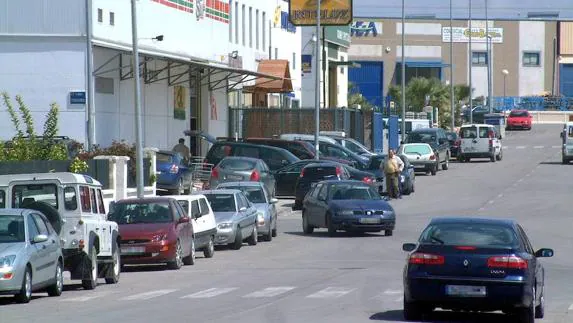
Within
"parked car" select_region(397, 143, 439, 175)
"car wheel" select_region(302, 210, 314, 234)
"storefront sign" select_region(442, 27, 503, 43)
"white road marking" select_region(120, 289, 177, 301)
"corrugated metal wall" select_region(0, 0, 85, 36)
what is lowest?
"car wheel" select_region(302, 210, 314, 234)

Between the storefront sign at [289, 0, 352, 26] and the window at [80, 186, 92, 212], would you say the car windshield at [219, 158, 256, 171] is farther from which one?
the window at [80, 186, 92, 212]

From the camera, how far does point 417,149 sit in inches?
2448

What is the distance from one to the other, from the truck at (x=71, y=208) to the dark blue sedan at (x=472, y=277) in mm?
7370

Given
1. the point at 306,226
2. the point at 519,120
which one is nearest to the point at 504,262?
the point at 306,226

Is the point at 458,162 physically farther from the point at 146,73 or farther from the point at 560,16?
the point at 560,16

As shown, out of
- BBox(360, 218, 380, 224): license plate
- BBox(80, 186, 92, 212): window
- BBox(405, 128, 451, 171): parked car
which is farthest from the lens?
BBox(405, 128, 451, 171): parked car

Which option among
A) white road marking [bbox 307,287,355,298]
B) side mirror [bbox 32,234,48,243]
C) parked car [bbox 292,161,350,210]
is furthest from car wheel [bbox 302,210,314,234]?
side mirror [bbox 32,234,48,243]

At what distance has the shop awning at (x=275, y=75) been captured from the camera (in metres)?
67.0

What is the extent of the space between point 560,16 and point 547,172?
3002 inches

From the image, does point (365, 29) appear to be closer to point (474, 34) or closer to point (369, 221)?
point (474, 34)

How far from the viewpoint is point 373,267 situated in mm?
27938

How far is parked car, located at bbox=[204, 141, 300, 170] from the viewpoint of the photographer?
163 feet

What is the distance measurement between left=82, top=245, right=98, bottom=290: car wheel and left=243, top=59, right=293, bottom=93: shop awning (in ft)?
141

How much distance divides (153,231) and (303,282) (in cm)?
406
